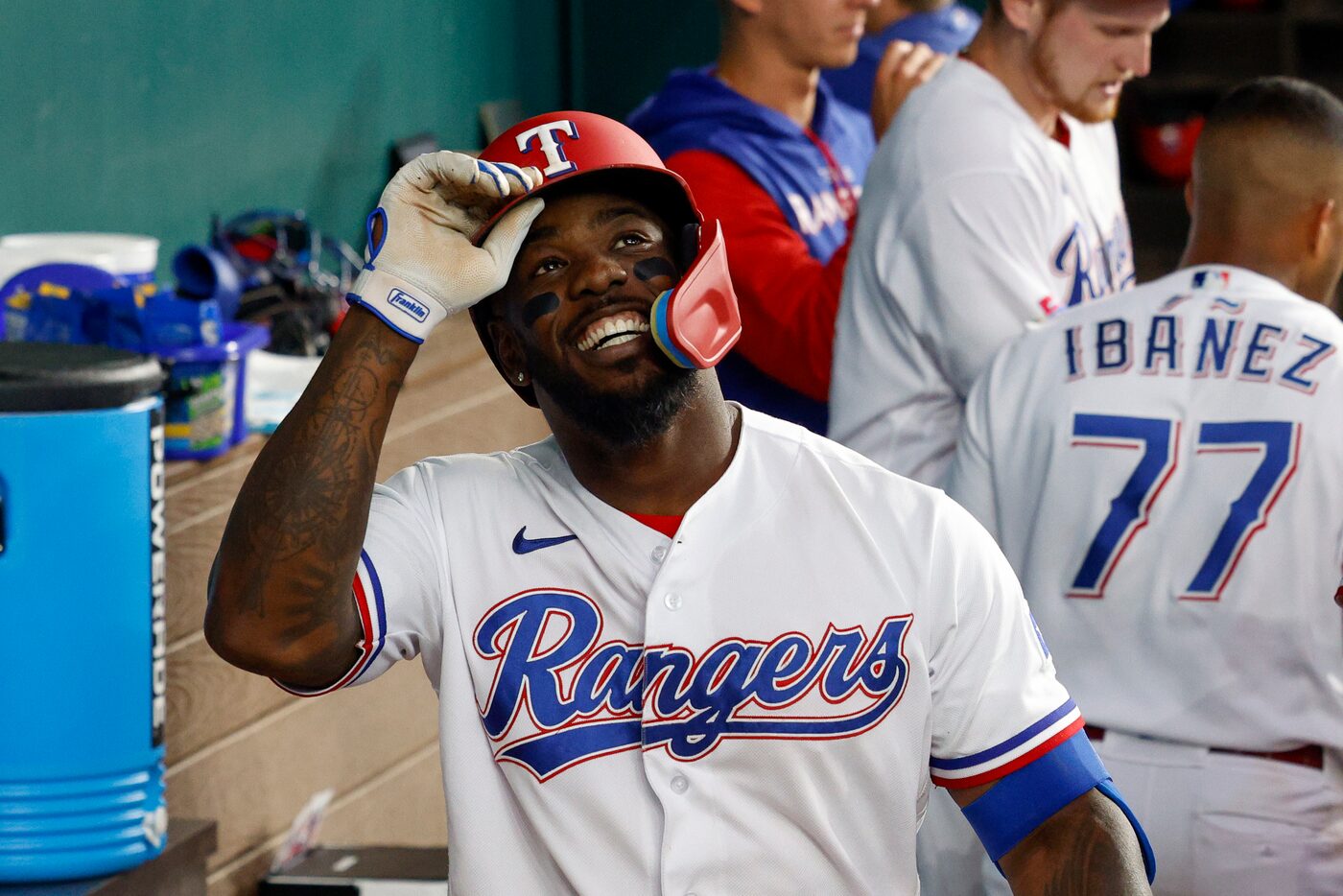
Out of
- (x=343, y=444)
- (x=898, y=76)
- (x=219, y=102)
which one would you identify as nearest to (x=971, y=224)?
(x=898, y=76)

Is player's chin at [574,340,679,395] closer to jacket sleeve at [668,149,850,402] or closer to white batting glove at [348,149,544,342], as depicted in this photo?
white batting glove at [348,149,544,342]

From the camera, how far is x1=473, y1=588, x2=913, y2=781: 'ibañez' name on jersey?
170cm

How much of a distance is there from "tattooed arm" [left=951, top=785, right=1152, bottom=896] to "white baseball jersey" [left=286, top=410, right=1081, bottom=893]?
74 millimetres

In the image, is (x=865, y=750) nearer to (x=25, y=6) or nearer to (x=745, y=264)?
(x=745, y=264)

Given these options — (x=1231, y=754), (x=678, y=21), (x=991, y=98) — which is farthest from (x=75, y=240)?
(x=678, y=21)

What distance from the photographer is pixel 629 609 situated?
176 cm

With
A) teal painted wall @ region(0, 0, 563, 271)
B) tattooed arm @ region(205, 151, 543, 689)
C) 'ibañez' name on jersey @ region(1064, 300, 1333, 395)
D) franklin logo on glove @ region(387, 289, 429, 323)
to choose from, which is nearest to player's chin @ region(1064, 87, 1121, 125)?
'ibañez' name on jersey @ region(1064, 300, 1333, 395)

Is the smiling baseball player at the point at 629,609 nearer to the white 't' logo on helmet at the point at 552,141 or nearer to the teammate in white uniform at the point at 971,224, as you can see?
the white 't' logo on helmet at the point at 552,141

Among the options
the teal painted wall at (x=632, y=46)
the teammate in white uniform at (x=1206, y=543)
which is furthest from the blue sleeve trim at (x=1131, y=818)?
the teal painted wall at (x=632, y=46)

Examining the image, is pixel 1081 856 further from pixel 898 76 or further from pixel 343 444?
pixel 898 76

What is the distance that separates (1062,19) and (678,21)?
3.72m

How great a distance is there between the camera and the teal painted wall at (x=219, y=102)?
3.37m

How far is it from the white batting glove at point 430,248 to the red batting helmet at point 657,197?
0.12ft

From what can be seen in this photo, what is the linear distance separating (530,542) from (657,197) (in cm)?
39
